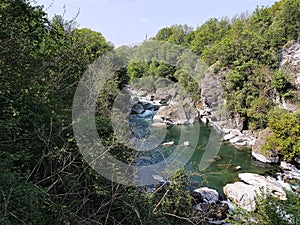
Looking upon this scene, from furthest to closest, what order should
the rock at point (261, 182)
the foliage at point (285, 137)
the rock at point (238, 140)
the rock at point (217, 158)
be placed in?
1. the rock at point (238, 140)
2. the rock at point (217, 158)
3. the foliage at point (285, 137)
4. the rock at point (261, 182)

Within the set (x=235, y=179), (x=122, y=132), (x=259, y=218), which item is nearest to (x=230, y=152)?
(x=235, y=179)

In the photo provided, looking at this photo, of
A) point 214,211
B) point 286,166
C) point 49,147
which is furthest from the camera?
point 286,166

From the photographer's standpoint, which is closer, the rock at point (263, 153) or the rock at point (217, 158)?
the rock at point (263, 153)

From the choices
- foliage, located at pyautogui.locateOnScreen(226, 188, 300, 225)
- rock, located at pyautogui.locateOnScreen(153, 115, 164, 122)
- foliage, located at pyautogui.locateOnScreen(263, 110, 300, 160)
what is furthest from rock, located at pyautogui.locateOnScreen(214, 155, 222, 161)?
rock, located at pyautogui.locateOnScreen(153, 115, 164, 122)

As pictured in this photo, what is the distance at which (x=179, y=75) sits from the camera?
67.1 ft

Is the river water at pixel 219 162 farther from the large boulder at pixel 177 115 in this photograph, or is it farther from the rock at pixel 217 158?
the large boulder at pixel 177 115

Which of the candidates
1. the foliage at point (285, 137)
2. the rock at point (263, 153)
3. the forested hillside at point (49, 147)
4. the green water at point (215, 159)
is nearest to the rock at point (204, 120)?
the green water at point (215, 159)

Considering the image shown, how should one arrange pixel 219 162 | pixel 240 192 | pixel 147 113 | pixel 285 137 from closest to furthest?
pixel 240 192 → pixel 219 162 → pixel 285 137 → pixel 147 113

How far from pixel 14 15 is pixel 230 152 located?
10.9 m

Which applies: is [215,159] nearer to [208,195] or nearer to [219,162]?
[219,162]

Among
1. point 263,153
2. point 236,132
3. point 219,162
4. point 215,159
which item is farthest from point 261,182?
point 236,132

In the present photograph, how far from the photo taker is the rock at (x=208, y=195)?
300 inches

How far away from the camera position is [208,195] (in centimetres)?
776

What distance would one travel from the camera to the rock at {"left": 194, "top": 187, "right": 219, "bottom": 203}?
25.0 feet
